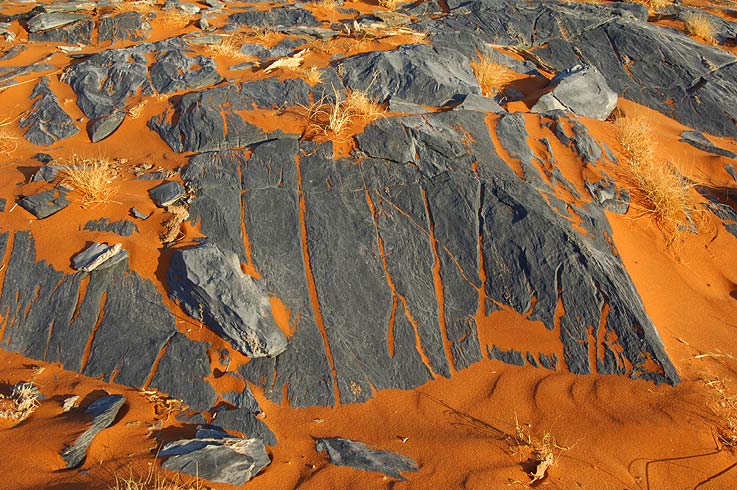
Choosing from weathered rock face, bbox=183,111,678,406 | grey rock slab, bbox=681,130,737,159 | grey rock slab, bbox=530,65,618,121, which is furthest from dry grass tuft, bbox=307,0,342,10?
grey rock slab, bbox=681,130,737,159

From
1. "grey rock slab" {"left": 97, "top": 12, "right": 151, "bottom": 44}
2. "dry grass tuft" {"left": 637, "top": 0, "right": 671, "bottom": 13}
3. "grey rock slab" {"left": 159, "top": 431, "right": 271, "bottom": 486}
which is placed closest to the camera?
"grey rock slab" {"left": 159, "top": 431, "right": 271, "bottom": 486}

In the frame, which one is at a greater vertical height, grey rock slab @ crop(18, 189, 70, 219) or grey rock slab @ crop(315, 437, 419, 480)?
grey rock slab @ crop(18, 189, 70, 219)

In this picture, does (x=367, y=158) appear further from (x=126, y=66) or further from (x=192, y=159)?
(x=126, y=66)

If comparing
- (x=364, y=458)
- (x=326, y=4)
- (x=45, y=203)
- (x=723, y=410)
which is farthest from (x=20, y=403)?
(x=326, y=4)

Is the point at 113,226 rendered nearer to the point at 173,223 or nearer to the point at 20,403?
the point at 173,223

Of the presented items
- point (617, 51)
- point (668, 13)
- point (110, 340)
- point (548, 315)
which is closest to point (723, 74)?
point (617, 51)

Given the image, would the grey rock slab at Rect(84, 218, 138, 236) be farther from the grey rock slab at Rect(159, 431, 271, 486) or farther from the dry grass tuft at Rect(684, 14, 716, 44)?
the dry grass tuft at Rect(684, 14, 716, 44)
